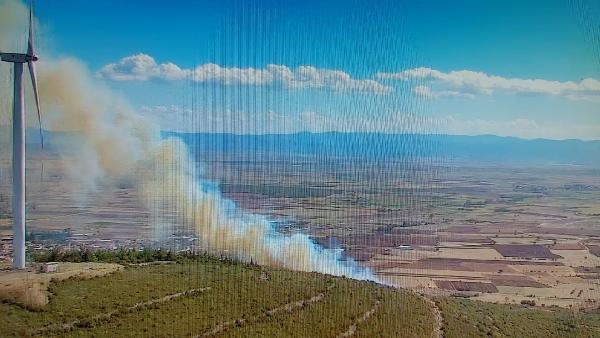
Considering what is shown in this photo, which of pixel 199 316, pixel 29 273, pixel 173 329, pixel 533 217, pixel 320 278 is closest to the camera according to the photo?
pixel 173 329

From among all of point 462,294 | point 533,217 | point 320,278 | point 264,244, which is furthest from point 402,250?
point 533,217

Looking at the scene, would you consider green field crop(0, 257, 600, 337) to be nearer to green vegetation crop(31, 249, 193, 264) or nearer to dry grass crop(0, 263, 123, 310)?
dry grass crop(0, 263, 123, 310)

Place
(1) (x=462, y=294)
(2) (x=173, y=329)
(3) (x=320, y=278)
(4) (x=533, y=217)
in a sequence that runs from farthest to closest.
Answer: (4) (x=533, y=217) < (1) (x=462, y=294) < (3) (x=320, y=278) < (2) (x=173, y=329)

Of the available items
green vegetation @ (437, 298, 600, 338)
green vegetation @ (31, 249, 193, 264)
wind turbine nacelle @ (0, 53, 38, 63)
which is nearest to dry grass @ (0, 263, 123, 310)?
green vegetation @ (31, 249, 193, 264)

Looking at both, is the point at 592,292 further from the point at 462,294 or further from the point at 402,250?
the point at 402,250

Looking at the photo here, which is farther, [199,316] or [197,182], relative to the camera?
[197,182]

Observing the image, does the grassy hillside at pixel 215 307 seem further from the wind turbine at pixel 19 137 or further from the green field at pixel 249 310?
the wind turbine at pixel 19 137

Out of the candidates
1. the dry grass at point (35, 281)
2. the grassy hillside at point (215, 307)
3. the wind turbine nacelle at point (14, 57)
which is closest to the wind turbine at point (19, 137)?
the wind turbine nacelle at point (14, 57)
